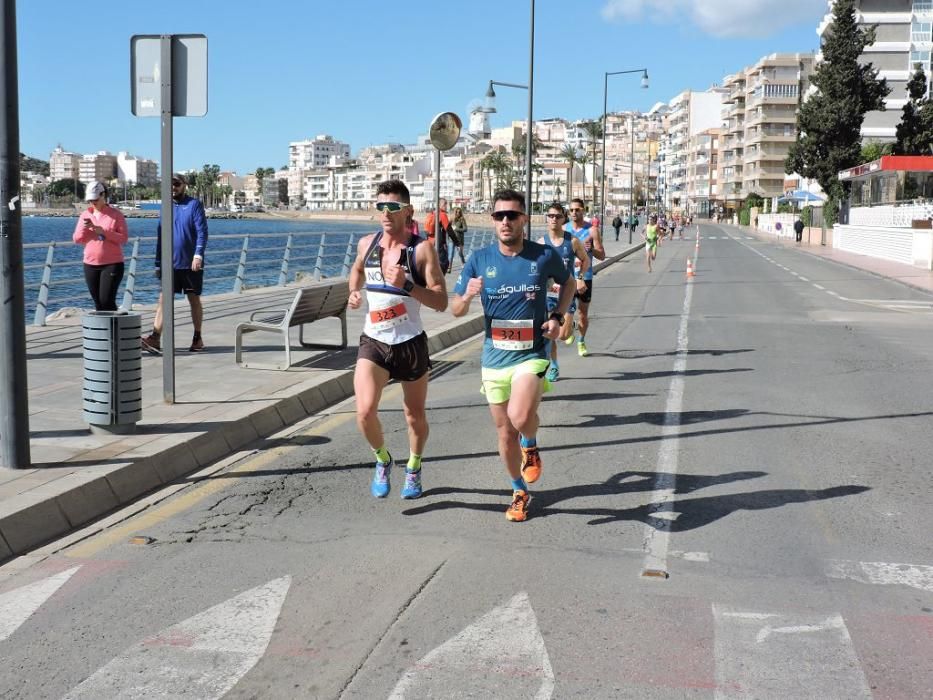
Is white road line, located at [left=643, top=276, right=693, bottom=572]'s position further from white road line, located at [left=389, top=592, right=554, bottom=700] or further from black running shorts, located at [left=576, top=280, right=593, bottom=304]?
black running shorts, located at [left=576, top=280, right=593, bottom=304]

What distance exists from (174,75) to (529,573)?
4.98 meters

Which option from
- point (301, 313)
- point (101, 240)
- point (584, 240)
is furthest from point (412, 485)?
point (584, 240)

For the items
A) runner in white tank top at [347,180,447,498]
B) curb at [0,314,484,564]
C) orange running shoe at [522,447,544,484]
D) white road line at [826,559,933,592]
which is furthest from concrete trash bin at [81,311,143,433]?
white road line at [826,559,933,592]

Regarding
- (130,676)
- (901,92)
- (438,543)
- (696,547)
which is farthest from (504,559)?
(901,92)

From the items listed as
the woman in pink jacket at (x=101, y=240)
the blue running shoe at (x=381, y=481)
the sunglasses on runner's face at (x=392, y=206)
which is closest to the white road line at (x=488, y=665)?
the blue running shoe at (x=381, y=481)

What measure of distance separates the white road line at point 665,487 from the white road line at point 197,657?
1857 mm

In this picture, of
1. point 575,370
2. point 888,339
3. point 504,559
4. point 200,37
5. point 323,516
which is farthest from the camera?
point 888,339

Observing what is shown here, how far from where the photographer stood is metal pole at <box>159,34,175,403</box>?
793 centimetres

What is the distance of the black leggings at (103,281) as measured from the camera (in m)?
11.2

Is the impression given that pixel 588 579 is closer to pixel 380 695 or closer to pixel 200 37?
pixel 380 695

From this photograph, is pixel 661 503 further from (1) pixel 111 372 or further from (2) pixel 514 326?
(1) pixel 111 372

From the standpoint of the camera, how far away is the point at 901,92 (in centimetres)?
10012

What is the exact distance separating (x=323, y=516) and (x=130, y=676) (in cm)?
216

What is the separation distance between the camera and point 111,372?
718 centimetres
